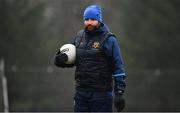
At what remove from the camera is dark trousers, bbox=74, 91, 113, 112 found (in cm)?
676

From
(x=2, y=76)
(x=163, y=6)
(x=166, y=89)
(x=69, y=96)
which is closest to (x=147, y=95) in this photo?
(x=166, y=89)

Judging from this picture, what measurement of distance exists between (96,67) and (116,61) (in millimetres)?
223

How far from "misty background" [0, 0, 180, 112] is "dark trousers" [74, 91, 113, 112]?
951 cm

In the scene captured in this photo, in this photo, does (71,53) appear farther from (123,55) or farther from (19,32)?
(19,32)

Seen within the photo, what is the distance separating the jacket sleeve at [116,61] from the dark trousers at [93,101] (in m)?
0.20

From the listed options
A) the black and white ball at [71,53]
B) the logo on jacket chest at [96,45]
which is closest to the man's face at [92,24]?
the logo on jacket chest at [96,45]

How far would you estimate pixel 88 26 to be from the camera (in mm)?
6766

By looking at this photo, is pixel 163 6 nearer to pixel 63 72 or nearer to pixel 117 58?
pixel 63 72

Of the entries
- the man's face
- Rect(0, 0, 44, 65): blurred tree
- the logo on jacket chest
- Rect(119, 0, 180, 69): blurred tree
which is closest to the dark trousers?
the logo on jacket chest

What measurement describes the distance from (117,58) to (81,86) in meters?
0.49

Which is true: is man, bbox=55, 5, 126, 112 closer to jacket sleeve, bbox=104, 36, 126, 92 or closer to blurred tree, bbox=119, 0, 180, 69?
jacket sleeve, bbox=104, 36, 126, 92

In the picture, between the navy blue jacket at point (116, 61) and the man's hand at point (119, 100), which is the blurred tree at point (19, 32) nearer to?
the navy blue jacket at point (116, 61)

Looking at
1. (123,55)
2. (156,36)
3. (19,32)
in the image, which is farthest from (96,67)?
(19,32)

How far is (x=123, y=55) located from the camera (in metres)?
24.2
